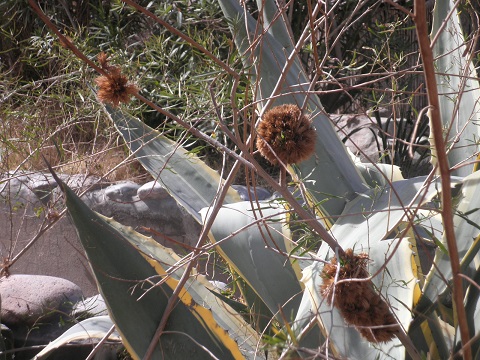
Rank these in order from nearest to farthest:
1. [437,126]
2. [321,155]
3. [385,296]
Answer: [437,126]
[385,296]
[321,155]

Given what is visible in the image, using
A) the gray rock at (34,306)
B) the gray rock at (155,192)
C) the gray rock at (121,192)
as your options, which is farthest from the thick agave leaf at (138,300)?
the gray rock at (121,192)

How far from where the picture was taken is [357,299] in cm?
71

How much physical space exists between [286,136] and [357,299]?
21 cm

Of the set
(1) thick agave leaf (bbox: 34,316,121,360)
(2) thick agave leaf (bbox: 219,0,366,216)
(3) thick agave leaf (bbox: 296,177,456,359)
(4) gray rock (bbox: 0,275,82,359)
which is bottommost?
(4) gray rock (bbox: 0,275,82,359)

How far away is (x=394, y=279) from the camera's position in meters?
0.98

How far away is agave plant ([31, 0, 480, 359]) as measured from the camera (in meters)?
0.75

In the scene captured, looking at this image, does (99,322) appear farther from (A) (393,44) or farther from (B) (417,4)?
(A) (393,44)

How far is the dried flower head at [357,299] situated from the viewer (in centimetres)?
71

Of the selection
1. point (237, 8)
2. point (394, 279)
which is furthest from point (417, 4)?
point (237, 8)

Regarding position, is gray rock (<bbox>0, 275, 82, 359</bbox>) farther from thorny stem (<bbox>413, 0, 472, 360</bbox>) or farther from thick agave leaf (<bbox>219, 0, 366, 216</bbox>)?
thorny stem (<bbox>413, 0, 472, 360</bbox>)

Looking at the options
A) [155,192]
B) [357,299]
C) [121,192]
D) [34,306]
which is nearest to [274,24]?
[357,299]

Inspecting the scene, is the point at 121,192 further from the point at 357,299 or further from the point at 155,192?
the point at 357,299

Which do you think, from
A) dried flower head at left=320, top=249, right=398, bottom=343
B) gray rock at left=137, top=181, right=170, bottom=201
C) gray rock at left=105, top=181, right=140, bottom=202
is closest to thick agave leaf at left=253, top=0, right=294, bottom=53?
dried flower head at left=320, top=249, right=398, bottom=343

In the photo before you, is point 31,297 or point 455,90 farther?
point 31,297
